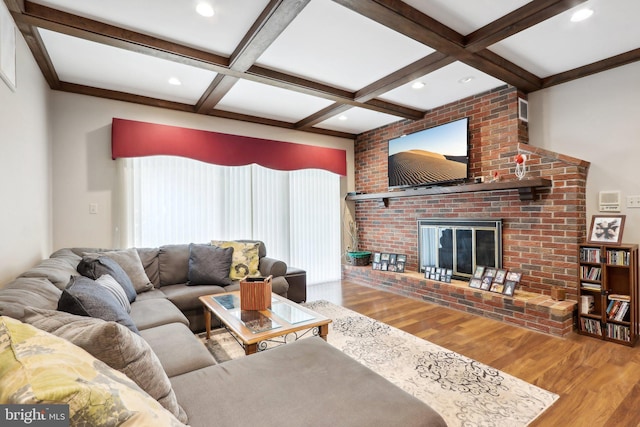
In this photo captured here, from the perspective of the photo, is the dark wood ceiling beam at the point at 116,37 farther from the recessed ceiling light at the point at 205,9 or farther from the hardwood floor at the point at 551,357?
the hardwood floor at the point at 551,357

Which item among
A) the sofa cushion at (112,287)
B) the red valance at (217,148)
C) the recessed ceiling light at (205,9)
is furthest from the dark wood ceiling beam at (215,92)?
Answer: the sofa cushion at (112,287)

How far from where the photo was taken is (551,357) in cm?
241

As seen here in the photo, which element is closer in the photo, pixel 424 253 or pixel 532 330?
pixel 532 330

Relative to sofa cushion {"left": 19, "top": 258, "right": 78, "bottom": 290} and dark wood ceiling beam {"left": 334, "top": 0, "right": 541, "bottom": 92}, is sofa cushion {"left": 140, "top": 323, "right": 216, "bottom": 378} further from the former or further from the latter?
dark wood ceiling beam {"left": 334, "top": 0, "right": 541, "bottom": 92}

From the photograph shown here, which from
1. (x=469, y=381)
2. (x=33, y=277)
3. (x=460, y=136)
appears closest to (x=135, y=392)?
(x=33, y=277)

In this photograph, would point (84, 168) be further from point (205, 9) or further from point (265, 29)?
point (265, 29)

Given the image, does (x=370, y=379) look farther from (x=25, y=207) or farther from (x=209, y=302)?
(x=25, y=207)

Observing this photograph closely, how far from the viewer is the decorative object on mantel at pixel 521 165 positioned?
3256mm

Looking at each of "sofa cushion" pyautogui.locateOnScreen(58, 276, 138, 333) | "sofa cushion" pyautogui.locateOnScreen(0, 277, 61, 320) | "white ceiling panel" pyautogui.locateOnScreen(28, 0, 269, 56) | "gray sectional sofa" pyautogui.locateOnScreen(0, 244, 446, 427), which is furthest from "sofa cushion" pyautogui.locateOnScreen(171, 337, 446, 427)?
"white ceiling panel" pyautogui.locateOnScreen(28, 0, 269, 56)

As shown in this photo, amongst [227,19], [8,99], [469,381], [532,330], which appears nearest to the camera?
[8,99]

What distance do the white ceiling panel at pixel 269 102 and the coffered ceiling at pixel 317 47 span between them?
3 centimetres

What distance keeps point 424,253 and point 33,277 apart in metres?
4.14

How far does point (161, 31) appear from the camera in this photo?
7.71 feet

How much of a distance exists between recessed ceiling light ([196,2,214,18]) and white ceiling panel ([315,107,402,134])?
2.34 metres
